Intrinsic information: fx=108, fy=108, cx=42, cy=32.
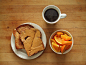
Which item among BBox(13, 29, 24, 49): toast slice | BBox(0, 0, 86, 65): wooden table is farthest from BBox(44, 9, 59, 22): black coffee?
BBox(13, 29, 24, 49): toast slice

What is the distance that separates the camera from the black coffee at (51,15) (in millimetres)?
952

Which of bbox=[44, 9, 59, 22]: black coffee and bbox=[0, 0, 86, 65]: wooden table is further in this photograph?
bbox=[0, 0, 86, 65]: wooden table

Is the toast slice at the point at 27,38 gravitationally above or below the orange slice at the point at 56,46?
above

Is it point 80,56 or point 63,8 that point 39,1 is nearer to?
point 63,8

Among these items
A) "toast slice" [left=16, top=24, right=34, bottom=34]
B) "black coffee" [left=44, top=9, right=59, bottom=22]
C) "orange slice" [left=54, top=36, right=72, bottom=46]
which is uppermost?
"black coffee" [left=44, top=9, right=59, bottom=22]

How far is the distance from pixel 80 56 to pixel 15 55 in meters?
0.66

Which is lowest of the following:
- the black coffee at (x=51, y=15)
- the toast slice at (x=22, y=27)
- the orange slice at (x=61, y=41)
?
the orange slice at (x=61, y=41)

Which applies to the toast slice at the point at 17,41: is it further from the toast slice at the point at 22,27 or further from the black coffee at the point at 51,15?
the black coffee at the point at 51,15

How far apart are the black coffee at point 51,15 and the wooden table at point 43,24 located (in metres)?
0.14

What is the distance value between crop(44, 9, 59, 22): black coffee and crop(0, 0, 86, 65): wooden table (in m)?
0.14

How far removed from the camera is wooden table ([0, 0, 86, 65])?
109cm

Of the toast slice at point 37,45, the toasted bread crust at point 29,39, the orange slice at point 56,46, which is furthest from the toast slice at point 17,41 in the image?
the orange slice at point 56,46

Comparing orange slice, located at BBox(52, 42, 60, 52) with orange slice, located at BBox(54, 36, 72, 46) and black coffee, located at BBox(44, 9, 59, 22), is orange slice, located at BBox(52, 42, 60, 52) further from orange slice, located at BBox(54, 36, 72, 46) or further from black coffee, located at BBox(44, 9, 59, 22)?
black coffee, located at BBox(44, 9, 59, 22)

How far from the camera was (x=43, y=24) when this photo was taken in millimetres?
1095
